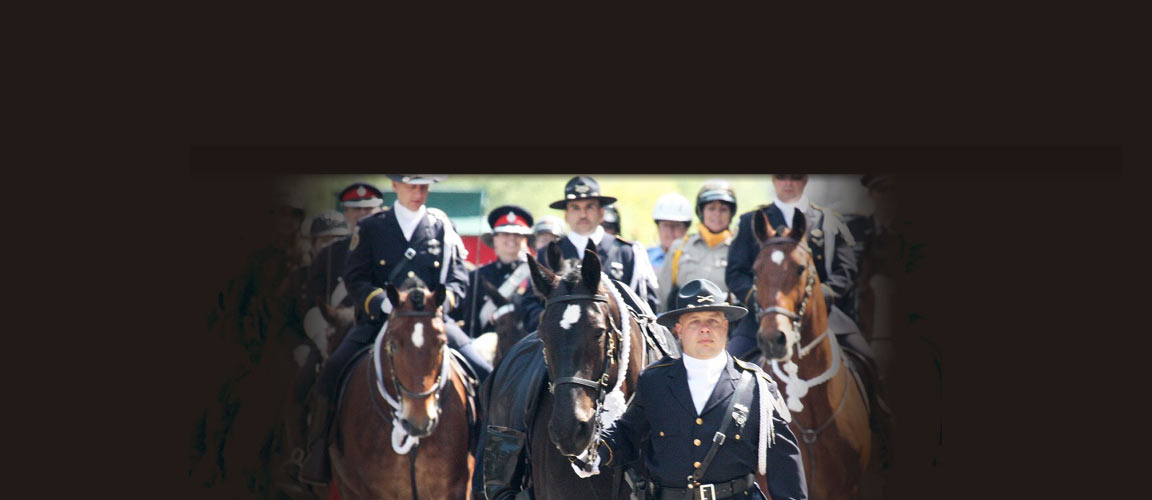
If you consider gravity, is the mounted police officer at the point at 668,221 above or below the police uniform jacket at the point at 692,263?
above

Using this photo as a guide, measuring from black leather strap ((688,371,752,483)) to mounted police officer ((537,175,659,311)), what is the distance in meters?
2.70

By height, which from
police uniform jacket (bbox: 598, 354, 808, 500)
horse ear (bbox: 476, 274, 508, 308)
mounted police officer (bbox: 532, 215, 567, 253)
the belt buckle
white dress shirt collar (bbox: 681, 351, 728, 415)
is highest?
mounted police officer (bbox: 532, 215, 567, 253)

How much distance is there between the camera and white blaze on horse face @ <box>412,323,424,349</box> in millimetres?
8234

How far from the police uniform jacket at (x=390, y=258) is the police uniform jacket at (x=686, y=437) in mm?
3280

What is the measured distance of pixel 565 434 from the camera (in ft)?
18.5

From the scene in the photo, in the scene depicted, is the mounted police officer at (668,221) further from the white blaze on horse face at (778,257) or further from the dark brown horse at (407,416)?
the white blaze on horse face at (778,257)

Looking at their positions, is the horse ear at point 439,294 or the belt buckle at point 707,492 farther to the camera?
the horse ear at point 439,294

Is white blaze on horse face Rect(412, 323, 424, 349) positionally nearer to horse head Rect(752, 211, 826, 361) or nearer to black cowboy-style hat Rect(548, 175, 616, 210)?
black cowboy-style hat Rect(548, 175, 616, 210)

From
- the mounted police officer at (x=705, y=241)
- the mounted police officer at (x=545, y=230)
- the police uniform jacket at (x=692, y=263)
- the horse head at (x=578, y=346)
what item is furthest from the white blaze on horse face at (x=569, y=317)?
the mounted police officer at (x=545, y=230)

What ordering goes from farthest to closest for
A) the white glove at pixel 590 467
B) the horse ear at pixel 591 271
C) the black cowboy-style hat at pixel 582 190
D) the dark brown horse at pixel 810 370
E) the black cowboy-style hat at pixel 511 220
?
the black cowboy-style hat at pixel 511 220
the black cowboy-style hat at pixel 582 190
the dark brown horse at pixel 810 370
the horse ear at pixel 591 271
the white glove at pixel 590 467

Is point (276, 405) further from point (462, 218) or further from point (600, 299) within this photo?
point (462, 218)

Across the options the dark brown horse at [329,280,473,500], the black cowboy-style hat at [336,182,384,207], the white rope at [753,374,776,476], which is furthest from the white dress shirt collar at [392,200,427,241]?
the white rope at [753,374,776,476]

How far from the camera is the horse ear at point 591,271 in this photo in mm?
6125

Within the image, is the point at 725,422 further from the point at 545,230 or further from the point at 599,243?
the point at 545,230
